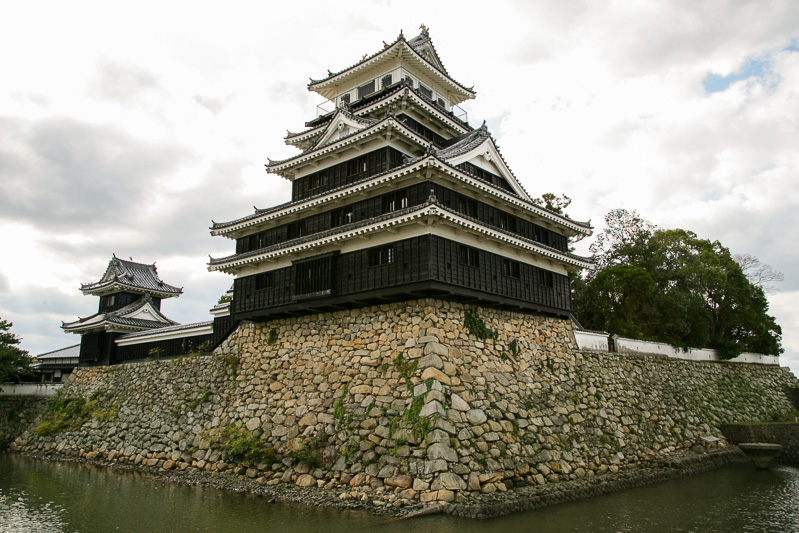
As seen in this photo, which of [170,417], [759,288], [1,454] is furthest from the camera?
[759,288]

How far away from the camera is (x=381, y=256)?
1983cm

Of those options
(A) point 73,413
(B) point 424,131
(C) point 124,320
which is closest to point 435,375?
(B) point 424,131

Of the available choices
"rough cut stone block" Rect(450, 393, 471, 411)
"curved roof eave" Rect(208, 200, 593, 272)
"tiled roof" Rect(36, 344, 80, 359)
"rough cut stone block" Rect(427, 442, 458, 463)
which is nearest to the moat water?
"rough cut stone block" Rect(427, 442, 458, 463)

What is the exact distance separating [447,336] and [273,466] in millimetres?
7664

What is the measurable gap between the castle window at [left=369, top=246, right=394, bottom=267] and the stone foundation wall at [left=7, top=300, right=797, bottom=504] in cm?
175

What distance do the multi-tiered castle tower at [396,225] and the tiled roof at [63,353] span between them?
24.6 metres

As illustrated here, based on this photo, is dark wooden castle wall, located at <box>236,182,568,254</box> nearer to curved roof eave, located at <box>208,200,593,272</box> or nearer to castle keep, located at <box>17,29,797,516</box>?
castle keep, located at <box>17,29,797,516</box>

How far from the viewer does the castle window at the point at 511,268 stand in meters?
21.7

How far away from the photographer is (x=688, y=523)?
1441 cm

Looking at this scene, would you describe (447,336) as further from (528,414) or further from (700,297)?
(700,297)

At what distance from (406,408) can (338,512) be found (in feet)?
12.4

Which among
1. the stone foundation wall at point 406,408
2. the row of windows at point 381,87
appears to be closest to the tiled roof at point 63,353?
the stone foundation wall at point 406,408

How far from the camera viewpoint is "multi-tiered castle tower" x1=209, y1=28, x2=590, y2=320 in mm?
19156

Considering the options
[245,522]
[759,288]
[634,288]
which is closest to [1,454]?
[245,522]
